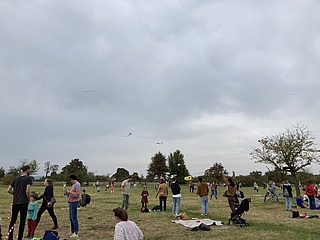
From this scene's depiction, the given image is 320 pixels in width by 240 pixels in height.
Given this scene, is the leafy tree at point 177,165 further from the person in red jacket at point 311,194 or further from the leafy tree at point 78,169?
the person in red jacket at point 311,194

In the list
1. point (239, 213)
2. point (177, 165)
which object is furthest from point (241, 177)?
point (239, 213)

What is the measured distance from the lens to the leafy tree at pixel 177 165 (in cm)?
7825

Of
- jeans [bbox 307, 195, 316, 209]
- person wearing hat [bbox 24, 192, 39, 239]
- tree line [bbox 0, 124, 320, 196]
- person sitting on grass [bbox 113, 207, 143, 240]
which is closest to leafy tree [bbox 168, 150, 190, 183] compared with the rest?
tree line [bbox 0, 124, 320, 196]

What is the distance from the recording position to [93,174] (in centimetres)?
7744

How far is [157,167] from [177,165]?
17.4 ft

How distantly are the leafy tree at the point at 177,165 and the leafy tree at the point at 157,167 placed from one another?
163 centimetres

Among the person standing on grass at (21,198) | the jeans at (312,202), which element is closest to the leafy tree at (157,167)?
the jeans at (312,202)

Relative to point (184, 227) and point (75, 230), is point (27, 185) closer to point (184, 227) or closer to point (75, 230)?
point (75, 230)

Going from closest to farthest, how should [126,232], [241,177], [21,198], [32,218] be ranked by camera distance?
[126,232], [21,198], [32,218], [241,177]

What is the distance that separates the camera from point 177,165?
79312 millimetres

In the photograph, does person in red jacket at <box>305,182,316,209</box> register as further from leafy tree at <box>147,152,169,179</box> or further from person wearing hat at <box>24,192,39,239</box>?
leafy tree at <box>147,152,169,179</box>

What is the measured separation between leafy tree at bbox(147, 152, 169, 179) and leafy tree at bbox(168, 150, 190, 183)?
1.63 meters

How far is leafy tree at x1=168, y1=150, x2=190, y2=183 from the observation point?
7825 cm

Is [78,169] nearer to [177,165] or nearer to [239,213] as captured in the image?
[177,165]
